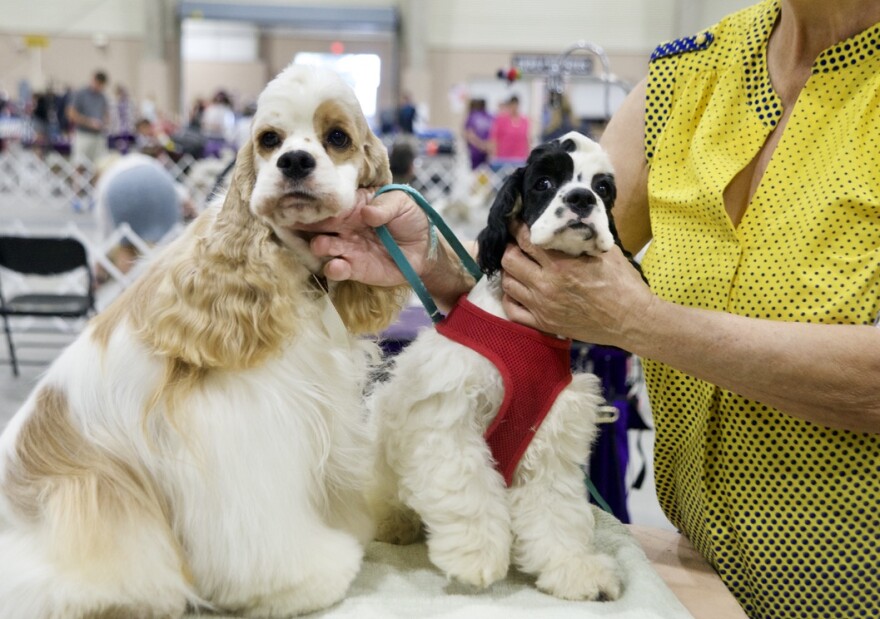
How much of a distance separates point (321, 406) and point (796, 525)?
947mm

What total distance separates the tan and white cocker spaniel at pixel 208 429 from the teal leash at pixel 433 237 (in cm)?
12

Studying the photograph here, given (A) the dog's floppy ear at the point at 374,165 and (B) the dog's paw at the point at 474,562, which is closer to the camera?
(B) the dog's paw at the point at 474,562

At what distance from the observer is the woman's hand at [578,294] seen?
1535mm

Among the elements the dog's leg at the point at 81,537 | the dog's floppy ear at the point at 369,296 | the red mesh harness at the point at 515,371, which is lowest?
the dog's leg at the point at 81,537

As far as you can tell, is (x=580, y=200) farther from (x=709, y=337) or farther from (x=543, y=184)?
(x=709, y=337)

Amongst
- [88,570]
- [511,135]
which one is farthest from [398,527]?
[511,135]

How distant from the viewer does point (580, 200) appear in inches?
56.7

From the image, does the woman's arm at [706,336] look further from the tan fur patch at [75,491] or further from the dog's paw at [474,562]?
the tan fur patch at [75,491]

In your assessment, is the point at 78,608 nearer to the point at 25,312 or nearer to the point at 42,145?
the point at 25,312

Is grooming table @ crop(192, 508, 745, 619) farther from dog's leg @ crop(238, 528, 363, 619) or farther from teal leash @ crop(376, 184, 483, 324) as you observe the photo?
teal leash @ crop(376, 184, 483, 324)

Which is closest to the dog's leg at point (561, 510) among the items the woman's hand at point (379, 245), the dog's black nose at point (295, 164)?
the woman's hand at point (379, 245)

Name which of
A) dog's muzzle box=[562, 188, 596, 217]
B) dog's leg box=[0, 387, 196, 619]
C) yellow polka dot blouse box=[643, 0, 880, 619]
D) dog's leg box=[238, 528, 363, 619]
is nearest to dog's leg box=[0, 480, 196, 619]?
dog's leg box=[0, 387, 196, 619]

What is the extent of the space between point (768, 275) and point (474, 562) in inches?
31.1

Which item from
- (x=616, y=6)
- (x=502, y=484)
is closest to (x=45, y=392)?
(x=502, y=484)
